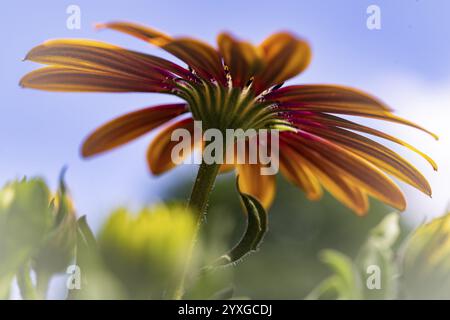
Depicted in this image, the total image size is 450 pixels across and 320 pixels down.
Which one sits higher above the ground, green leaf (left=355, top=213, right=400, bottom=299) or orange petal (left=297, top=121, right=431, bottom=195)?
orange petal (left=297, top=121, right=431, bottom=195)

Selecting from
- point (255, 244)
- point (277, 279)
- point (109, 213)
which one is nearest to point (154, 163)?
point (255, 244)

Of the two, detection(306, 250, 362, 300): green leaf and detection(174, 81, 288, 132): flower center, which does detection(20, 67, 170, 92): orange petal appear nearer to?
detection(174, 81, 288, 132): flower center

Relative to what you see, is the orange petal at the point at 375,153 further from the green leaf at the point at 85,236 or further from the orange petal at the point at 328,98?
the green leaf at the point at 85,236

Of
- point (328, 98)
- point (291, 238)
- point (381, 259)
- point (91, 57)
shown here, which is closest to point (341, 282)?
point (381, 259)

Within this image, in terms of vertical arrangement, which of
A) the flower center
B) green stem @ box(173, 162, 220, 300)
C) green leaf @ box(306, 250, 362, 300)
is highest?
the flower center

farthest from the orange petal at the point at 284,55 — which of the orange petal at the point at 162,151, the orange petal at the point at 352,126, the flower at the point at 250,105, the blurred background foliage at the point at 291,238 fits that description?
the blurred background foliage at the point at 291,238

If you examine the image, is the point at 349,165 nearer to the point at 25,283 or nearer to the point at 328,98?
the point at 328,98

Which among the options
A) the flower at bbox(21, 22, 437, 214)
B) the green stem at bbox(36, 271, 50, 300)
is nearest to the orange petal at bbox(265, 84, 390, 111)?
the flower at bbox(21, 22, 437, 214)
